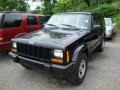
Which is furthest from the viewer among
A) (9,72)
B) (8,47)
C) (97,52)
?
(97,52)

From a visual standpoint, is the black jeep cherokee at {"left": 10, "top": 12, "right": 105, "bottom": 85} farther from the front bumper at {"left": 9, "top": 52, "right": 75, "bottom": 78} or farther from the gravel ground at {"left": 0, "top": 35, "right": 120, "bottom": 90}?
the gravel ground at {"left": 0, "top": 35, "right": 120, "bottom": 90}

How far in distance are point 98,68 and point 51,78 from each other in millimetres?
1777

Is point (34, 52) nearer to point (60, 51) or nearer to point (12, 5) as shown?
point (60, 51)

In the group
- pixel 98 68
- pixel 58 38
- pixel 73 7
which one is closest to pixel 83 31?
pixel 58 38

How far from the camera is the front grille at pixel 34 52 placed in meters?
4.05

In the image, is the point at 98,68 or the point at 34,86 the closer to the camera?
the point at 34,86

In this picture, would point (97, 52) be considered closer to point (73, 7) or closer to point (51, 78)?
point (51, 78)

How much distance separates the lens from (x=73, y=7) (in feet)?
83.7

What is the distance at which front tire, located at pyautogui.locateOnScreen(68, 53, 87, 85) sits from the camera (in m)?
4.19

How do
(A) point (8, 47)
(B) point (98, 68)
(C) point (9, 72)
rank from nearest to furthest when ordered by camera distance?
(C) point (9, 72) < (B) point (98, 68) < (A) point (8, 47)

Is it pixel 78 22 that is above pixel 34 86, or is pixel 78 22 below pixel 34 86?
above

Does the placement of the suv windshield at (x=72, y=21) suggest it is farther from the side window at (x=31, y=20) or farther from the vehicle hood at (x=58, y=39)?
the side window at (x=31, y=20)

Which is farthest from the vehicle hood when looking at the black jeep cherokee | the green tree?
the green tree

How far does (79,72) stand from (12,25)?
10.8 feet
